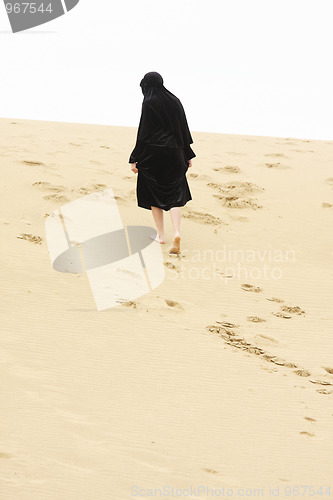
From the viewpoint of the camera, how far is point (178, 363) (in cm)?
455

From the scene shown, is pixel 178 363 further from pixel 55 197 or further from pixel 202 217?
pixel 55 197

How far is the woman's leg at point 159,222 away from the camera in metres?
6.77

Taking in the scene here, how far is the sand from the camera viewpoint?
348cm

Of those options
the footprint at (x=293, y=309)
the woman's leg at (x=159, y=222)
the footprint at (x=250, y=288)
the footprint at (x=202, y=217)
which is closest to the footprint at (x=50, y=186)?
the footprint at (x=202, y=217)

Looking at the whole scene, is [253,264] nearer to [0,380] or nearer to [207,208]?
[207,208]

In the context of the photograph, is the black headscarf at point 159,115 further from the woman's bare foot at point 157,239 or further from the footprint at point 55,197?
the footprint at point 55,197

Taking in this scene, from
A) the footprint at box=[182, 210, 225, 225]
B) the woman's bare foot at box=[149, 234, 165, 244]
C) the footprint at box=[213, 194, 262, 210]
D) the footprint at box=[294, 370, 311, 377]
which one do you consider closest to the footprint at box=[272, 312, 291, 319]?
the footprint at box=[294, 370, 311, 377]

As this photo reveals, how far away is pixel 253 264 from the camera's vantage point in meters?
6.90

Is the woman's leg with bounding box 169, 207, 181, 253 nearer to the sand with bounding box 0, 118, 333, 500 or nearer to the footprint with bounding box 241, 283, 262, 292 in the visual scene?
the sand with bounding box 0, 118, 333, 500

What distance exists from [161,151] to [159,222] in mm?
728

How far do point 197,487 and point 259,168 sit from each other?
24.3 feet

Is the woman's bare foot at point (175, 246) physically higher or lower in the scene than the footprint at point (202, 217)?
higher

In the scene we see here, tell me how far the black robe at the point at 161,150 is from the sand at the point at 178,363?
598 millimetres

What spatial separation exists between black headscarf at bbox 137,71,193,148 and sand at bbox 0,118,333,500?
1107 millimetres
